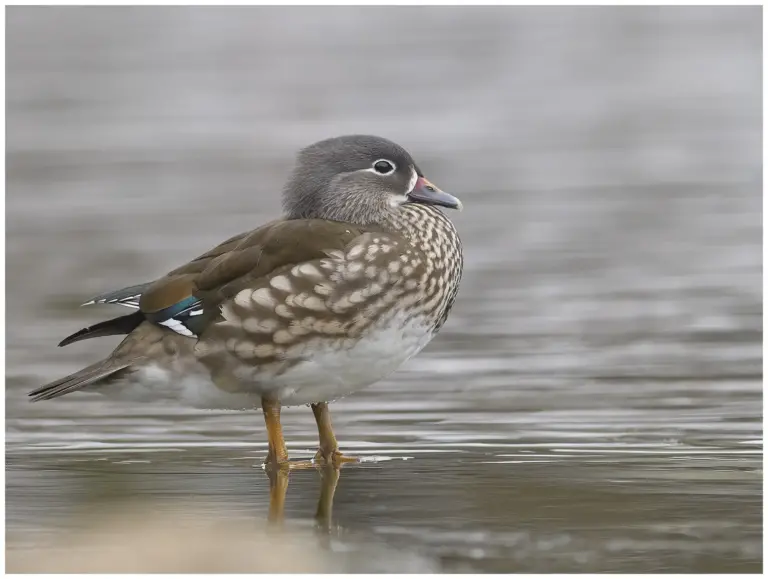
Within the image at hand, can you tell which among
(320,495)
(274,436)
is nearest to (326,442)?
(274,436)

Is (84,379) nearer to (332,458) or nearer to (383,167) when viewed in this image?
(332,458)

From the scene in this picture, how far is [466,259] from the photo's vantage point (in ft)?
38.6

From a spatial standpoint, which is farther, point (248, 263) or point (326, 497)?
point (248, 263)

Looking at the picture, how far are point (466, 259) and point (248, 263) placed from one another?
15.6 ft

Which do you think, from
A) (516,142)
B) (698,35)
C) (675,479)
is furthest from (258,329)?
(698,35)

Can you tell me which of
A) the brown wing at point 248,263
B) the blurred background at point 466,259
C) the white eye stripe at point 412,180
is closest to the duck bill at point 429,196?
the white eye stripe at point 412,180

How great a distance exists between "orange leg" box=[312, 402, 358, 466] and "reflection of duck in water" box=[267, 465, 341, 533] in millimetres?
68

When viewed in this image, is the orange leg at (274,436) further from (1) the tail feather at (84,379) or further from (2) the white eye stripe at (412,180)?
(2) the white eye stripe at (412,180)

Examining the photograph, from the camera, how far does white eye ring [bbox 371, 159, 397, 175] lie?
7.53 metres

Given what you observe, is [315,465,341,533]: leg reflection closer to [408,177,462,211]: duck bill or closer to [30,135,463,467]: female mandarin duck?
[30,135,463,467]: female mandarin duck

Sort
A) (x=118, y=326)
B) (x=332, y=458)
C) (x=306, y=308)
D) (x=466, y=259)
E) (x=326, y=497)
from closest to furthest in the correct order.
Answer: (x=326, y=497) < (x=306, y=308) < (x=332, y=458) < (x=118, y=326) < (x=466, y=259)

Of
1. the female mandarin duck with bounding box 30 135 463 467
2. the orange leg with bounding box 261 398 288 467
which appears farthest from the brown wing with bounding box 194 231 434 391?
the orange leg with bounding box 261 398 288 467

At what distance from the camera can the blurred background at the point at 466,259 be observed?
6.06 metres

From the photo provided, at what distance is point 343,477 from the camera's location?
6742 millimetres
